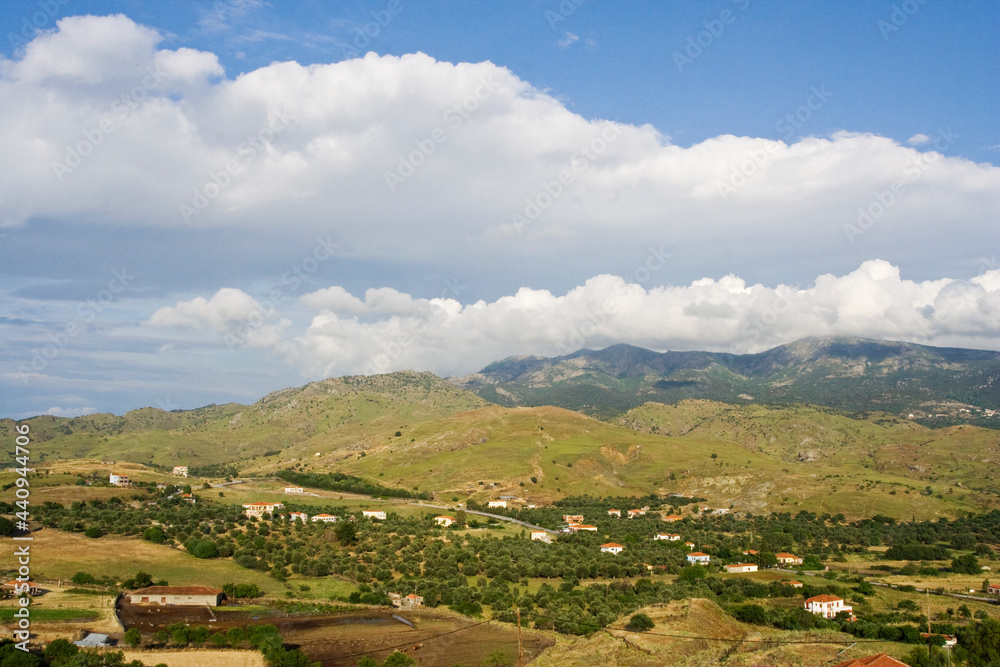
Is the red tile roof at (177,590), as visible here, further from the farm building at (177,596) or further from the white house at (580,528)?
the white house at (580,528)

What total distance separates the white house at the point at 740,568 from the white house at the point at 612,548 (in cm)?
1410

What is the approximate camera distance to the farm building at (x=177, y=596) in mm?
58469

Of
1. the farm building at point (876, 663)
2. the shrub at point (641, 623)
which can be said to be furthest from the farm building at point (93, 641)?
the farm building at point (876, 663)

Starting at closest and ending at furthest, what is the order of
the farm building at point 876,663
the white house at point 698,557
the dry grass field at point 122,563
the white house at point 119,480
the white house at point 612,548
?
the farm building at point 876,663, the dry grass field at point 122,563, the white house at point 698,557, the white house at point 612,548, the white house at point 119,480

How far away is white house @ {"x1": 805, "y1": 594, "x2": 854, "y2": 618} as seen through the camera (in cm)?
5725

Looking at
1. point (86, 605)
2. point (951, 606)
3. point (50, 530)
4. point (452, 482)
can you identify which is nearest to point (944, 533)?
point (951, 606)

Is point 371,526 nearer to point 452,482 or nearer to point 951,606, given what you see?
point 452,482

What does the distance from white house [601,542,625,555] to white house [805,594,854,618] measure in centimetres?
3122

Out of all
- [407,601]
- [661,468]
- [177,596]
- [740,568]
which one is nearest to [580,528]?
[740,568]

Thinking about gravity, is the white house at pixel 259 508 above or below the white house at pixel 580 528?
above

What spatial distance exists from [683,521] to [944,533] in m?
42.6

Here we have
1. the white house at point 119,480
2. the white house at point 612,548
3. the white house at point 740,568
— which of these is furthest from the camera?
the white house at point 119,480

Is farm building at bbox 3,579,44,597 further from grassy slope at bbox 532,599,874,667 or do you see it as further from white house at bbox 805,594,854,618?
white house at bbox 805,594,854,618

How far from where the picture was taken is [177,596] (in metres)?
58.8
